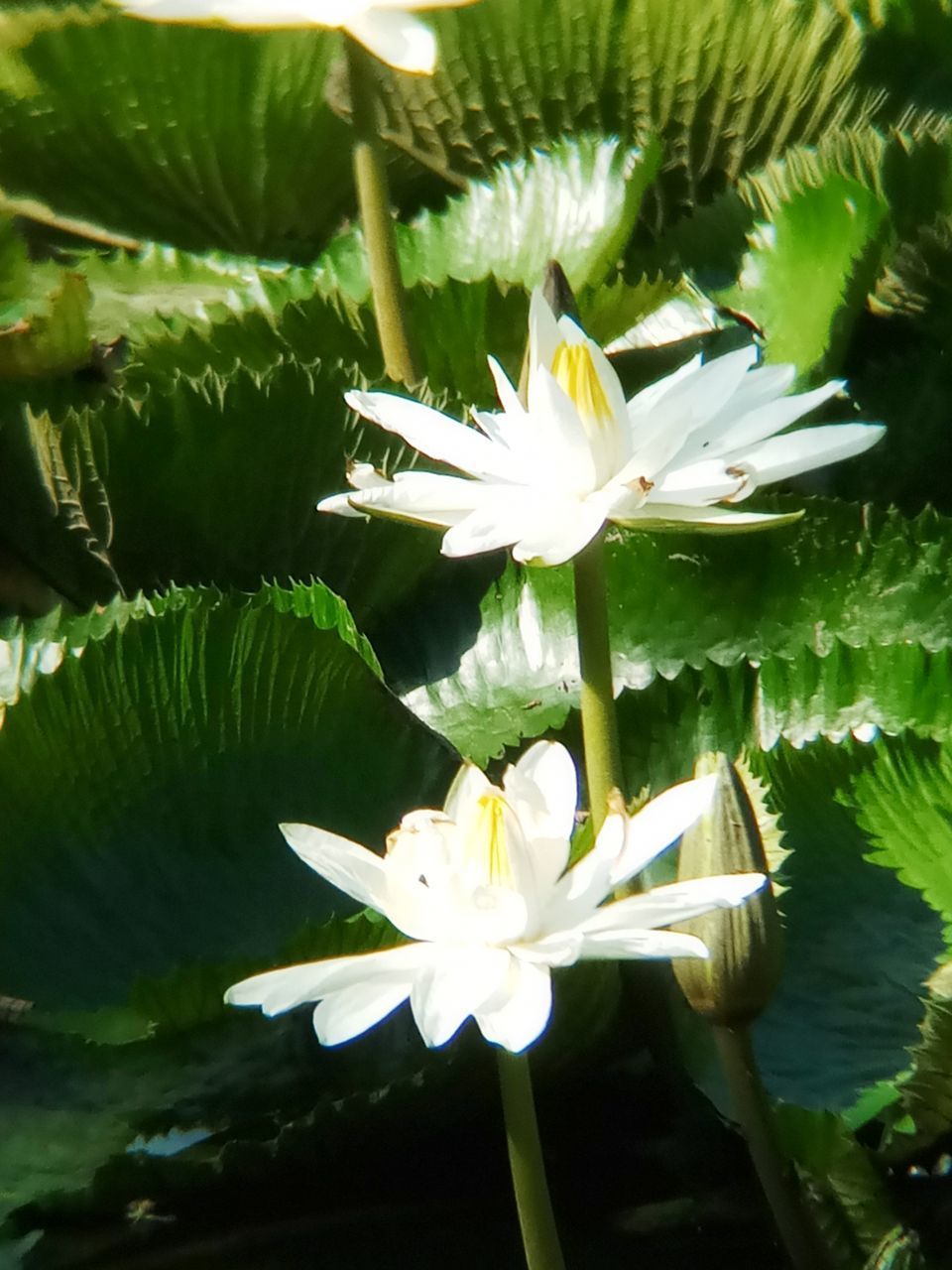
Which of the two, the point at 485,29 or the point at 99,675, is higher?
the point at 485,29

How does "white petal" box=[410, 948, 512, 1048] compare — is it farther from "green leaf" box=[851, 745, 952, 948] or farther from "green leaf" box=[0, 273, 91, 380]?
"green leaf" box=[0, 273, 91, 380]

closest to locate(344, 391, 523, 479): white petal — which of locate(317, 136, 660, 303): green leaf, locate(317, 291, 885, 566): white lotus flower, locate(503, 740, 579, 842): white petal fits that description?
locate(317, 291, 885, 566): white lotus flower

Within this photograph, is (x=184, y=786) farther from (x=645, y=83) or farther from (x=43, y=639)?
(x=645, y=83)

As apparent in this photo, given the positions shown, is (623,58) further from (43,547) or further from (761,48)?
(43,547)

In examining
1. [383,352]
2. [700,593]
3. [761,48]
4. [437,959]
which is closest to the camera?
[437,959]

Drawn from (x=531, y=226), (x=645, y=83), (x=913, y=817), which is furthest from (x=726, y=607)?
(x=645, y=83)

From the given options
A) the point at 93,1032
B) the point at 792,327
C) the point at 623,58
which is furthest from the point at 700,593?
the point at 623,58

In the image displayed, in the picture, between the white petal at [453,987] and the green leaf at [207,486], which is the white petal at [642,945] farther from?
the green leaf at [207,486]
